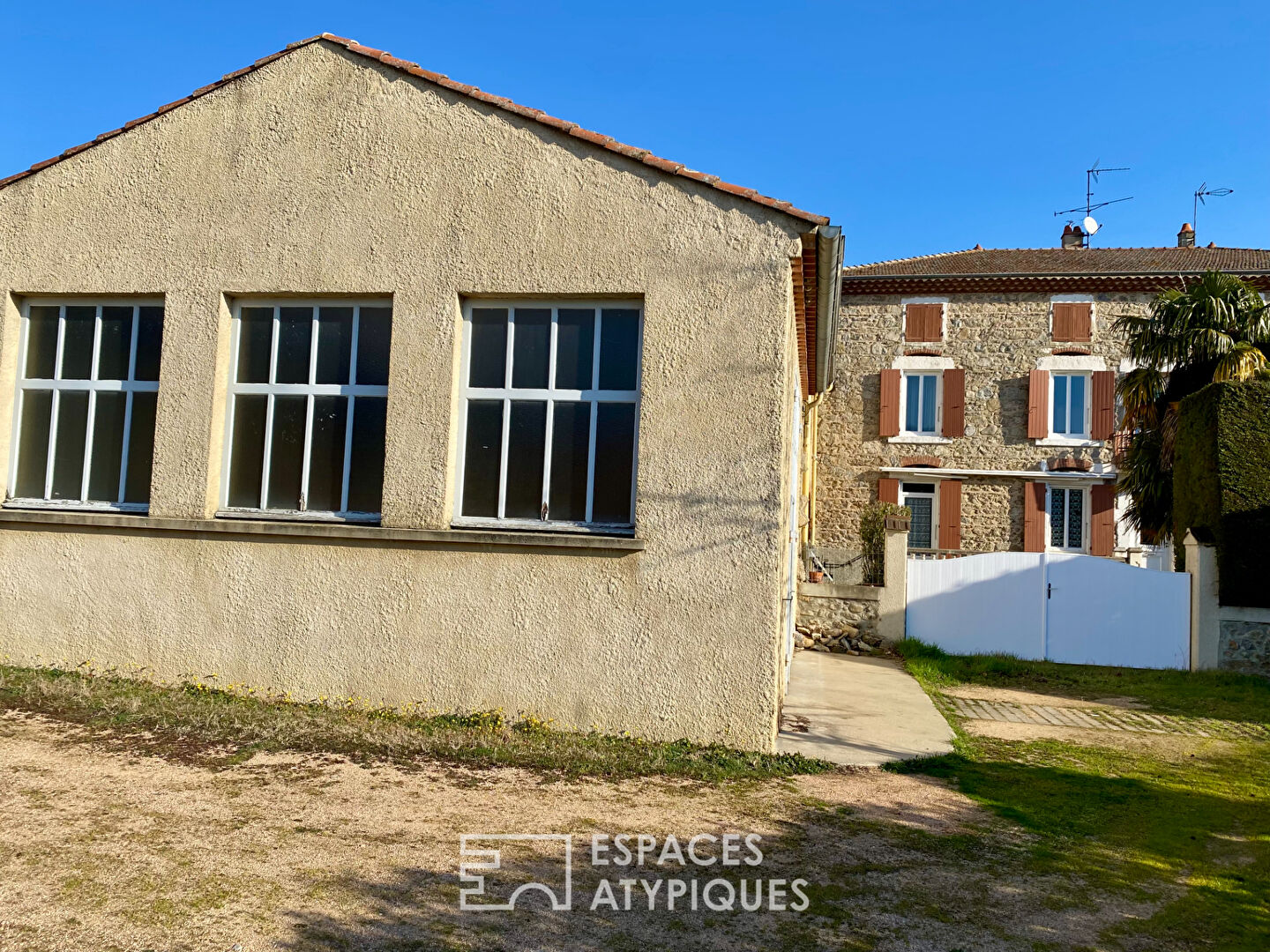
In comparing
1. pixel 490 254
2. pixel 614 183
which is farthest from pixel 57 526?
pixel 614 183

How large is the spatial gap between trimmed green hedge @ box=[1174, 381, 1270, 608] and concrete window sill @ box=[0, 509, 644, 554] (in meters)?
9.72

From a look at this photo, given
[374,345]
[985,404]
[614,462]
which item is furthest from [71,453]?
[985,404]

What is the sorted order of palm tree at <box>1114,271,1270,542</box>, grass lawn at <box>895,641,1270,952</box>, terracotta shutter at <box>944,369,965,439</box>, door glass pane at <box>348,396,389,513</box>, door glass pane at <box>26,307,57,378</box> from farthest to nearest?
1. terracotta shutter at <box>944,369,965,439</box>
2. palm tree at <box>1114,271,1270,542</box>
3. door glass pane at <box>26,307,57,378</box>
4. door glass pane at <box>348,396,389,513</box>
5. grass lawn at <box>895,641,1270,952</box>

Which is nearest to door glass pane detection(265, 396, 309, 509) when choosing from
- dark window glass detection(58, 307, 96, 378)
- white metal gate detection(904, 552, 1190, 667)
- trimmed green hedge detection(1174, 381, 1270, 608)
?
dark window glass detection(58, 307, 96, 378)

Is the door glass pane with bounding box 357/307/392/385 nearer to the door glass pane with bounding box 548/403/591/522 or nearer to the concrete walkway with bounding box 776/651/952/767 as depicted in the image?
the door glass pane with bounding box 548/403/591/522

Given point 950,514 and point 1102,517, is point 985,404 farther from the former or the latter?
point 1102,517

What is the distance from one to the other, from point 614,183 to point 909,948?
5.59 meters

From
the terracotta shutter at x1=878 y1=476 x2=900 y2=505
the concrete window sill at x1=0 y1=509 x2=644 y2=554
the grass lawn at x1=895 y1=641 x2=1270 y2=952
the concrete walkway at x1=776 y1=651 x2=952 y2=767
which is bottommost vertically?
the grass lawn at x1=895 y1=641 x2=1270 y2=952

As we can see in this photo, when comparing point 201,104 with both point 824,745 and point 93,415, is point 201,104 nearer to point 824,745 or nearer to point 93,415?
point 93,415

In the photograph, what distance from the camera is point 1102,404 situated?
21.2 meters

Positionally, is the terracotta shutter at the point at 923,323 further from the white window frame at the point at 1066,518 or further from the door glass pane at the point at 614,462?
the door glass pane at the point at 614,462

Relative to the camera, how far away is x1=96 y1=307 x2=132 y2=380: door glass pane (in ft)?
26.9

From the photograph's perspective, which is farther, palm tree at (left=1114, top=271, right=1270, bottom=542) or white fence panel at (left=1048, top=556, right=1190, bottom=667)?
palm tree at (left=1114, top=271, right=1270, bottom=542)

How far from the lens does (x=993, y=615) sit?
13.7 meters
